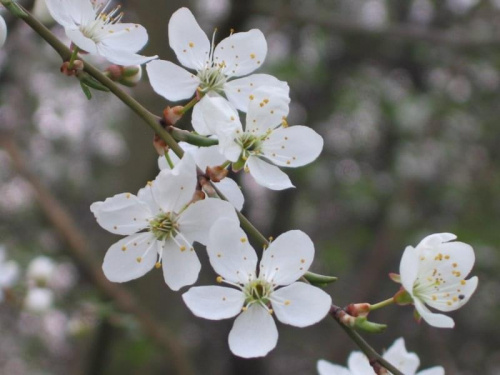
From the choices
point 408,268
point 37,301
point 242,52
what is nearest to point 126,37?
point 242,52

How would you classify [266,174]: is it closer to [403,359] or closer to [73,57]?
[73,57]

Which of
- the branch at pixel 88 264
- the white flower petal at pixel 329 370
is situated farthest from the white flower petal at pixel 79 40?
the branch at pixel 88 264

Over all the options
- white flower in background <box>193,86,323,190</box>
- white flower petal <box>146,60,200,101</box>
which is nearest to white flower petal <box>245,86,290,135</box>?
white flower in background <box>193,86,323,190</box>

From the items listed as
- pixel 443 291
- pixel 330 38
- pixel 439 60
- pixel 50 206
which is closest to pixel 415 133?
pixel 439 60

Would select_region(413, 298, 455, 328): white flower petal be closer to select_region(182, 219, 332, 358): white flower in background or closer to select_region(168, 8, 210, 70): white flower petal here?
select_region(182, 219, 332, 358): white flower in background

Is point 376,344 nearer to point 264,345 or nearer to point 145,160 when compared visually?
point 145,160

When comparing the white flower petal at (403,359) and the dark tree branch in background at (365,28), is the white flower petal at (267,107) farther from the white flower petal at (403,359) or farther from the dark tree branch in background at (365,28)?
the dark tree branch in background at (365,28)
